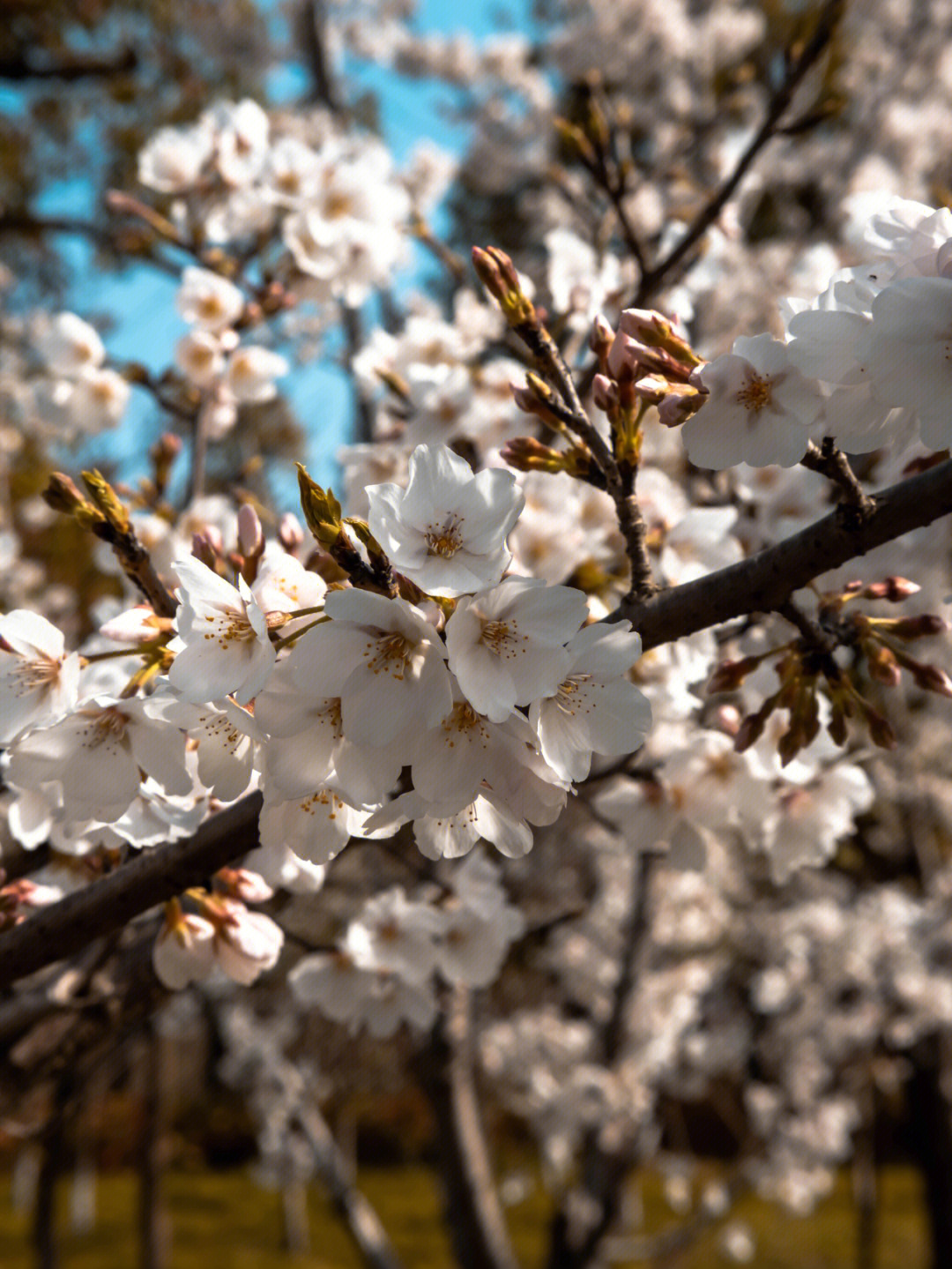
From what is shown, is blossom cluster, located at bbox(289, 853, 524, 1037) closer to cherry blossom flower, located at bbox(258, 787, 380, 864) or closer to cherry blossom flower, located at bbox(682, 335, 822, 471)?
cherry blossom flower, located at bbox(258, 787, 380, 864)

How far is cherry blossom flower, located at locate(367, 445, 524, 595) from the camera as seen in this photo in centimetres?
77

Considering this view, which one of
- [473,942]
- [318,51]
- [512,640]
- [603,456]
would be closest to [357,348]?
[318,51]

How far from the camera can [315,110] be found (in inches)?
235

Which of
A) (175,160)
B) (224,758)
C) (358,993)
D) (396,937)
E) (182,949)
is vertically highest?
(175,160)

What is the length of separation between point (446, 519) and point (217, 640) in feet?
0.71

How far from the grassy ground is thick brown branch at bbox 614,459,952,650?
8.39m

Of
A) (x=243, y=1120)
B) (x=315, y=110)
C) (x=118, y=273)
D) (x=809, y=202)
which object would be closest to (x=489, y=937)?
(x=315, y=110)

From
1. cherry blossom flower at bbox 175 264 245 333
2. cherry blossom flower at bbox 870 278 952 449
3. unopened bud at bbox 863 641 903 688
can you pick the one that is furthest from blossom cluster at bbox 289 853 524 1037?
cherry blossom flower at bbox 175 264 245 333

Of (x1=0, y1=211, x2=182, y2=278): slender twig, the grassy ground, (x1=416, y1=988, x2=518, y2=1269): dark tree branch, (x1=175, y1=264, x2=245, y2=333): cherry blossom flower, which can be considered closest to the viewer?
(x1=175, y1=264, x2=245, y2=333): cherry blossom flower

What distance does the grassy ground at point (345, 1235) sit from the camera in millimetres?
8625

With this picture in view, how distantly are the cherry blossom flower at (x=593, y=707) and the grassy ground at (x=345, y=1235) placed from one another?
8393 mm

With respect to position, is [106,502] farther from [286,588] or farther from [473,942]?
[473,942]

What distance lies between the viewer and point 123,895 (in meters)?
1.00

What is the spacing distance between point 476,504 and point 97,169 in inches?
341
